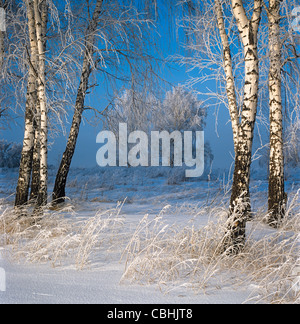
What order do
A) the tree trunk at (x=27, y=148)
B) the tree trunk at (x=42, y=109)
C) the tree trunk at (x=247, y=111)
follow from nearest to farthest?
1. the tree trunk at (x=247, y=111)
2. the tree trunk at (x=42, y=109)
3. the tree trunk at (x=27, y=148)

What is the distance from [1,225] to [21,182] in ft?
7.27

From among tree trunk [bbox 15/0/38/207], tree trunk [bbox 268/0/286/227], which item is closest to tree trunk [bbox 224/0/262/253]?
tree trunk [bbox 268/0/286/227]

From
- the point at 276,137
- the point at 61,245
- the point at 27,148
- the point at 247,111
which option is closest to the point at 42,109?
the point at 27,148

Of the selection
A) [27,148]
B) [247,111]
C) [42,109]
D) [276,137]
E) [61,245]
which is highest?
[42,109]

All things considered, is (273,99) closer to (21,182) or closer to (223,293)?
(223,293)

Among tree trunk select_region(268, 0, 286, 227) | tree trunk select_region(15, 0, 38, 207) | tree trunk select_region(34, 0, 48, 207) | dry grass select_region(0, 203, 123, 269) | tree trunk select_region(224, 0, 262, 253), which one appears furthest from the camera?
tree trunk select_region(15, 0, 38, 207)

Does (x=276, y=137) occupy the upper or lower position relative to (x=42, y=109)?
lower

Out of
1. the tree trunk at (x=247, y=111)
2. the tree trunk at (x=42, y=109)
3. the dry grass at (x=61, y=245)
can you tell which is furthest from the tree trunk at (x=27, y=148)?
the tree trunk at (x=247, y=111)

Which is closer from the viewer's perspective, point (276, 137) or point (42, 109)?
point (42, 109)

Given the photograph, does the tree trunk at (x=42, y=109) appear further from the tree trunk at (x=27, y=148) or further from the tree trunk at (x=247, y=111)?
the tree trunk at (x=247, y=111)

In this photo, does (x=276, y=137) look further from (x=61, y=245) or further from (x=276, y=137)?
(x=61, y=245)

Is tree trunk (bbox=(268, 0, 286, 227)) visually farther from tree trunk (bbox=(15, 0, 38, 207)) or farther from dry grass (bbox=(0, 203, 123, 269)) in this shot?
tree trunk (bbox=(15, 0, 38, 207))
